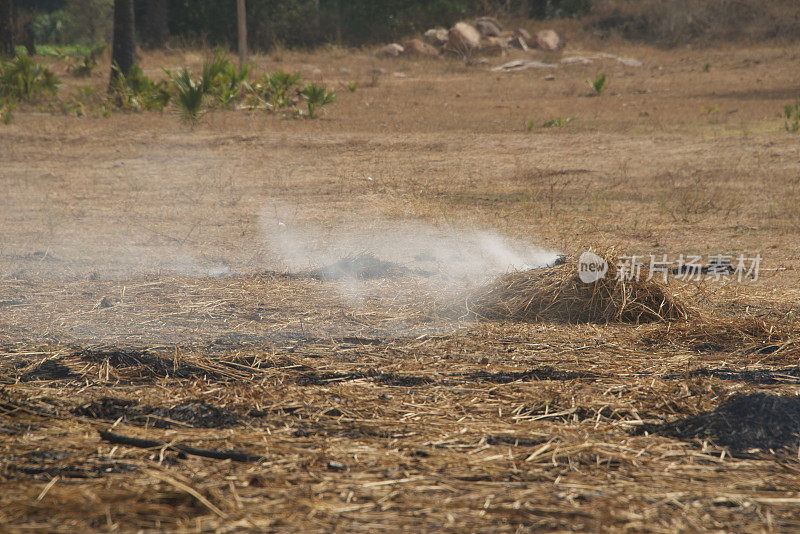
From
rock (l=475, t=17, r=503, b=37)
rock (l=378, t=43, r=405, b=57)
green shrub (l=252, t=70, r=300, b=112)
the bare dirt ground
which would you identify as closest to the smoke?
the bare dirt ground

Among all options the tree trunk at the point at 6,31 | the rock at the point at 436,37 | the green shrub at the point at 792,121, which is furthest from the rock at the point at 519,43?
the tree trunk at the point at 6,31

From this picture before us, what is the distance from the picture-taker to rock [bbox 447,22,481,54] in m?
23.3

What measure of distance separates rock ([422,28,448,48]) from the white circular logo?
2108cm

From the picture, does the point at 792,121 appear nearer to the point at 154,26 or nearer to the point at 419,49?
the point at 419,49

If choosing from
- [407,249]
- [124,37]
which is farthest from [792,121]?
[124,37]

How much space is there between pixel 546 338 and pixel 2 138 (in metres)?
9.65

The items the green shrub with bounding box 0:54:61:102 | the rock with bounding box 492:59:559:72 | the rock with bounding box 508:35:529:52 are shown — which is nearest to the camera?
the green shrub with bounding box 0:54:61:102

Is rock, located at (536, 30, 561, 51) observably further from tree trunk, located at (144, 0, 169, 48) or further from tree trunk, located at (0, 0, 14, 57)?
tree trunk, located at (0, 0, 14, 57)

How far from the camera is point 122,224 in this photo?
671 centimetres

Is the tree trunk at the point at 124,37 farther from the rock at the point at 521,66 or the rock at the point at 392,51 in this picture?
the rock at the point at 392,51

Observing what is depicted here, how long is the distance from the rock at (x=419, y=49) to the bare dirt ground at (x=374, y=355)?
14628 mm

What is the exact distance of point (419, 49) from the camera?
2375cm

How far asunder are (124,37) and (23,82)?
2.11 meters

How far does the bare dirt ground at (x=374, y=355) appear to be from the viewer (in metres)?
2.17
